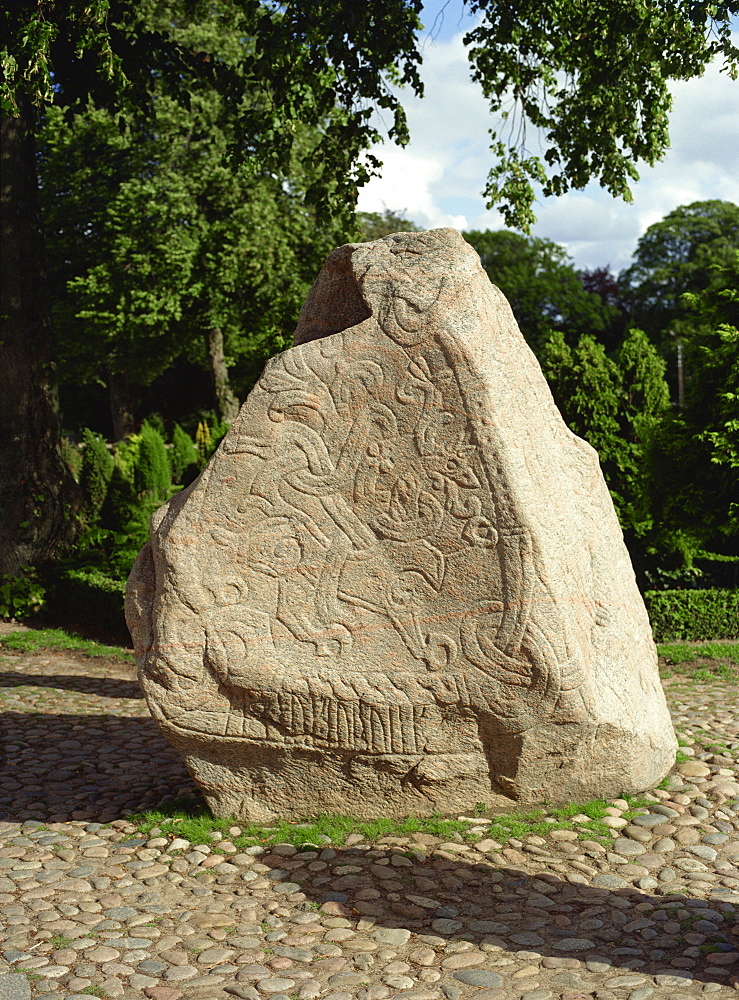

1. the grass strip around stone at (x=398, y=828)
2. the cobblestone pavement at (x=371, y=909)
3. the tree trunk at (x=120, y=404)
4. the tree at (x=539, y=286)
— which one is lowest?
the cobblestone pavement at (x=371, y=909)

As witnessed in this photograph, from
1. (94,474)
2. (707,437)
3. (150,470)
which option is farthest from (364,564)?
(94,474)

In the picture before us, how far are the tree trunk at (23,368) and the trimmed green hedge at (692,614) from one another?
755 cm

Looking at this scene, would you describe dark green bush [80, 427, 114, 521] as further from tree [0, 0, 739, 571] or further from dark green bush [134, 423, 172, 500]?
tree [0, 0, 739, 571]

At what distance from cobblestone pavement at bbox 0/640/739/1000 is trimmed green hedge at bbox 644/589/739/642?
182 inches

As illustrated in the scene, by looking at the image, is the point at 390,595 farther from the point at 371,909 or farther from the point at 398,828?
the point at 371,909

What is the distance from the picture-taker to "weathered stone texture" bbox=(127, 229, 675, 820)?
5.03m

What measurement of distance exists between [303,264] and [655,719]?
22.6m

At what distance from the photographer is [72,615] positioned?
12094 millimetres

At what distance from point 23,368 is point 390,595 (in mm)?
8681

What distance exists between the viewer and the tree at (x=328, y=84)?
10234 mm

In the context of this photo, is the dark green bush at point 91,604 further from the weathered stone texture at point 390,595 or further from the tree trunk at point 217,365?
the tree trunk at point 217,365

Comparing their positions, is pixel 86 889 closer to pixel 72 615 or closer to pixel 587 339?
pixel 72 615

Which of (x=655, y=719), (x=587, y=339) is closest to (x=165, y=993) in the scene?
(x=655, y=719)

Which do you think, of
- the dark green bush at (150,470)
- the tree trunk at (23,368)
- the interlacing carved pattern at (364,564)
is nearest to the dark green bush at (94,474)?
the dark green bush at (150,470)
